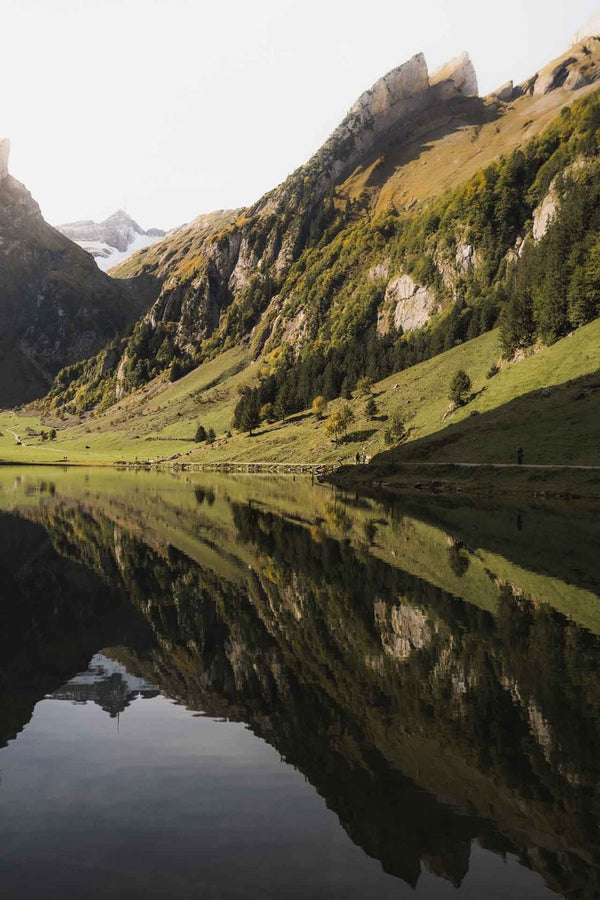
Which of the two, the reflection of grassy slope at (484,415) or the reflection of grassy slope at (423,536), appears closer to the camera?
the reflection of grassy slope at (423,536)

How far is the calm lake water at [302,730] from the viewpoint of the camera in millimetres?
9312

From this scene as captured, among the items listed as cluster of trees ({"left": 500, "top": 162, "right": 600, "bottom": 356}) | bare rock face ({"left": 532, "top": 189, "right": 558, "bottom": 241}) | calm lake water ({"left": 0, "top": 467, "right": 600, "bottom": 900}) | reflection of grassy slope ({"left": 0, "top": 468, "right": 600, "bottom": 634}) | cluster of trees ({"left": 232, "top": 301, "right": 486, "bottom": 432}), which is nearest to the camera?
calm lake water ({"left": 0, "top": 467, "right": 600, "bottom": 900})

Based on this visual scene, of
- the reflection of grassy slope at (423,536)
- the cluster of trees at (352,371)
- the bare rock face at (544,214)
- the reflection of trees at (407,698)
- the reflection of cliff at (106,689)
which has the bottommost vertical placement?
the reflection of grassy slope at (423,536)

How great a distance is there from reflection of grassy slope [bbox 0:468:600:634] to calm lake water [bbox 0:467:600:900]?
0.44m

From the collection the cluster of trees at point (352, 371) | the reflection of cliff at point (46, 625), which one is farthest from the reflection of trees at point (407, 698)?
the cluster of trees at point (352, 371)

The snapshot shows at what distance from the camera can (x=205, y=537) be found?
46188 mm

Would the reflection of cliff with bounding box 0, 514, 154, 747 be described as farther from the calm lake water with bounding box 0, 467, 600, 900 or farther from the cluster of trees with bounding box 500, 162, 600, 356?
the cluster of trees with bounding box 500, 162, 600, 356

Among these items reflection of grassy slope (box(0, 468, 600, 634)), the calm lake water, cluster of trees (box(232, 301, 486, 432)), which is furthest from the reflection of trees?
cluster of trees (box(232, 301, 486, 432))

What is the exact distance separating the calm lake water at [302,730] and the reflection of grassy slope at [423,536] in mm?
441

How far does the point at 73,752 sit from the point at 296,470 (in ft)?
403

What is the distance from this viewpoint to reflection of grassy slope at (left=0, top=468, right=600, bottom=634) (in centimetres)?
2903

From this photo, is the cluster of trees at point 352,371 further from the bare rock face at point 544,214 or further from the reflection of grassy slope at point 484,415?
the bare rock face at point 544,214

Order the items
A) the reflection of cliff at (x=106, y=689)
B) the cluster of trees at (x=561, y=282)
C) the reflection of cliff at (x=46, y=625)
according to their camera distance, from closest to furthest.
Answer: the reflection of cliff at (x=106, y=689) < the reflection of cliff at (x=46, y=625) < the cluster of trees at (x=561, y=282)

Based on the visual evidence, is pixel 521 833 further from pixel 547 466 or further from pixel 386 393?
pixel 386 393
